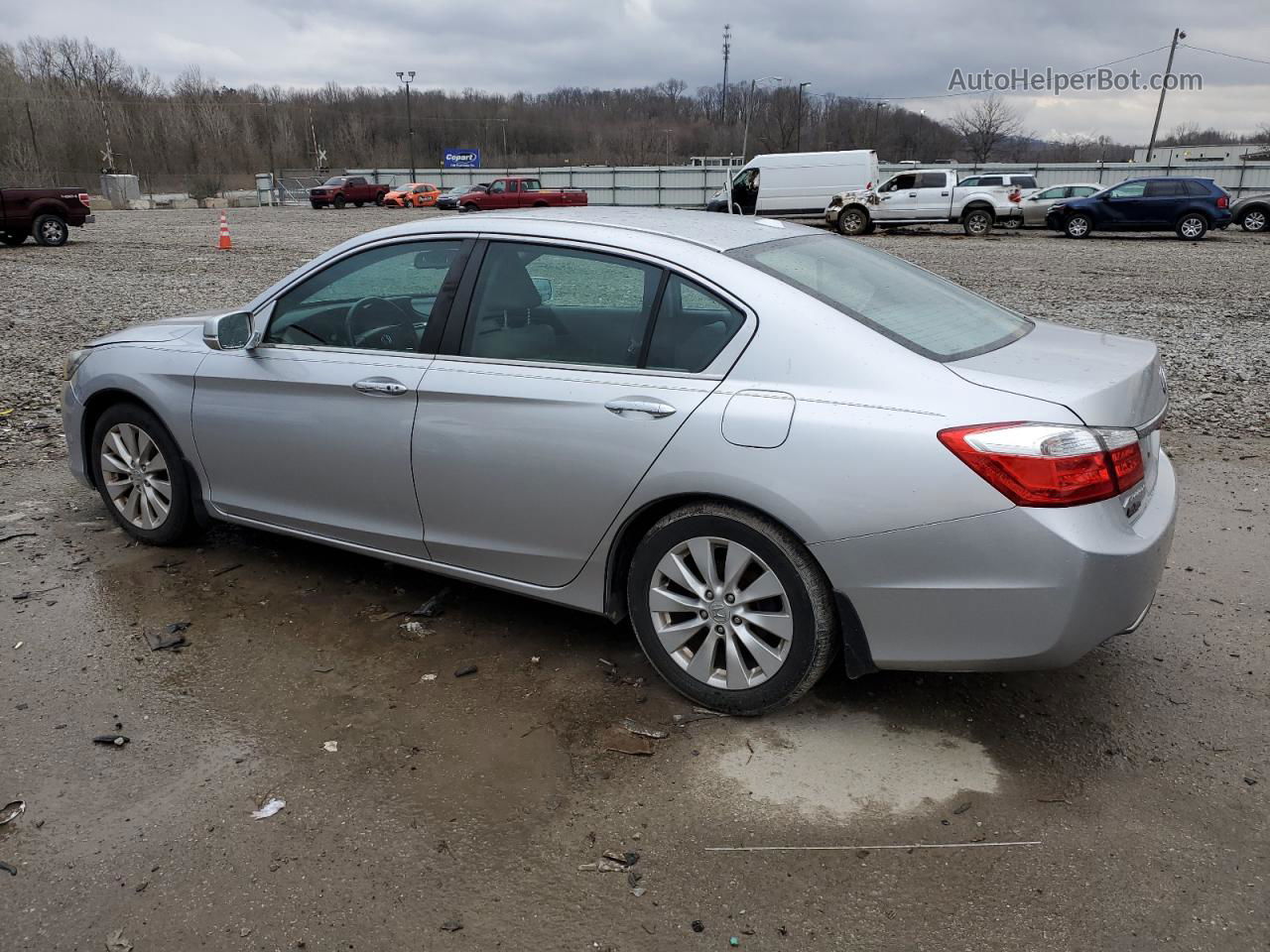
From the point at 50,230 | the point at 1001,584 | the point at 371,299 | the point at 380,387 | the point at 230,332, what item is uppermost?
the point at 371,299

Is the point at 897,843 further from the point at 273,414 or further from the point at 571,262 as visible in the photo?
the point at 273,414

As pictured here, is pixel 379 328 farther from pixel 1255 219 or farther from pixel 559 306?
pixel 1255 219

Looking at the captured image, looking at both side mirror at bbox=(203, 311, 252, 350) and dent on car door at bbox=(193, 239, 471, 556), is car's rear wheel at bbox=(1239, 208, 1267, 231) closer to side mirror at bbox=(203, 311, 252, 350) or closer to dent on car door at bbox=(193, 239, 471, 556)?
dent on car door at bbox=(193, 239, 471, 556)

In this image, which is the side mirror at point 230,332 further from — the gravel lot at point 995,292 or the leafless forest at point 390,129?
the leafless forest at point 390,129

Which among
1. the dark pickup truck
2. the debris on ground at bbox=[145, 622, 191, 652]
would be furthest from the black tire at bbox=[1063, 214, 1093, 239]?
the debris on ground at bbox=[145, 622, 191, 652]

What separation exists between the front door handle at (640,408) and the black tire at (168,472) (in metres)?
2.38

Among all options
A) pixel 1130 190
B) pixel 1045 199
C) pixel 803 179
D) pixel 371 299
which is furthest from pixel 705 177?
pixel 371 299

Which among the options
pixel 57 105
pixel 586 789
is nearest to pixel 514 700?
pixel 586 789

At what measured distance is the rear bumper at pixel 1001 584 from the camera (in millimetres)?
2697

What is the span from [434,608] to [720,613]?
59.3 inches

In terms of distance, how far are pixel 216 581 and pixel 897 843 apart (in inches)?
125

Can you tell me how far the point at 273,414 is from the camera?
161 inches

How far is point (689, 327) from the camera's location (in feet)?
10.6

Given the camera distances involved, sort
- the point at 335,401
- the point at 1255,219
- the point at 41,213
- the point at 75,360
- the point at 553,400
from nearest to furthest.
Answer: the point at 553,400 < the point at 335,401 < the point at 75,360 < the point at 41,213 < the point at 1255,219
